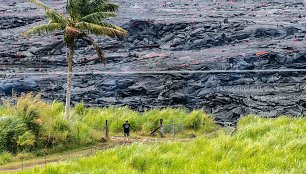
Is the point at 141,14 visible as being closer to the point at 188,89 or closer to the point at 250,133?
the point at 188,89

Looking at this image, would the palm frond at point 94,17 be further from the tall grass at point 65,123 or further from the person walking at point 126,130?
the person walking at point 126,130

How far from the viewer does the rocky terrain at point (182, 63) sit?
26.4 meters

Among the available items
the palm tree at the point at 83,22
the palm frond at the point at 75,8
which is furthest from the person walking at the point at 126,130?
the palm frond at the point at 75,8

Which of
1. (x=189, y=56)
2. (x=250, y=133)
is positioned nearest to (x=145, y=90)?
(x=189, y=56)

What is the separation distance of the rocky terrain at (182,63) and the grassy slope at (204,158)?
9.85 metres

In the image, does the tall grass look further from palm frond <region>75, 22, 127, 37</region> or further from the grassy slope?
the grassy slope

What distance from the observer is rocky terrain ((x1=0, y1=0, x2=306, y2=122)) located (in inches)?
Result: 1040

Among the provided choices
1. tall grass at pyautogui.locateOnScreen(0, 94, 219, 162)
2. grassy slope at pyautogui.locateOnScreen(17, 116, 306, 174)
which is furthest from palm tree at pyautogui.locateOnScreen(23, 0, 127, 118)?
grassy slope at pyautogui.locateOnScreen(17, 116, 306, 174)

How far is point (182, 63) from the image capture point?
28797mm

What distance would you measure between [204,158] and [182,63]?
17.0 m

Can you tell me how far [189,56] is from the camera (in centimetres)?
3002

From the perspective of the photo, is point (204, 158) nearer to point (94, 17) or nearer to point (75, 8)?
point (94, 17)

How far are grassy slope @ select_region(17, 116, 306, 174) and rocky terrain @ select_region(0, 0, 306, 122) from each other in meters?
9.85

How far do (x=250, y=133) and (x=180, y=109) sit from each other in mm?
9800
